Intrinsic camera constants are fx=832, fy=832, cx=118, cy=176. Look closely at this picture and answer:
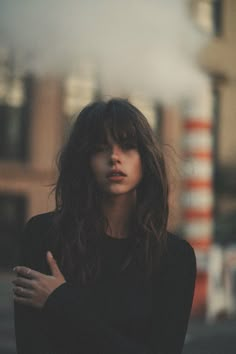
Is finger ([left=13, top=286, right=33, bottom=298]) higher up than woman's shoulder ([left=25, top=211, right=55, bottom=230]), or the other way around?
woman's shoulder ([left=25, top=211, right=55, bottom=230])

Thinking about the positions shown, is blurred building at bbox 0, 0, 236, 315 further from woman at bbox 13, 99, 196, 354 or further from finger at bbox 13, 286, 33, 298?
finger at bbox 13, 286, 33, 298

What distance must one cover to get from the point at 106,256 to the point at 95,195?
6.0 inches

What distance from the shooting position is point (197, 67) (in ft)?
40.2

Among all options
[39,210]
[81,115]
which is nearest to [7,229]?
[39,210]

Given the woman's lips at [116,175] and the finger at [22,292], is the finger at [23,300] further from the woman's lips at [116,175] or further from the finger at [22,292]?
the woman's lips at [116,175]

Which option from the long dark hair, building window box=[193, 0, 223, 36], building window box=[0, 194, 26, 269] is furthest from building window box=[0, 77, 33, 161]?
the long dark hair

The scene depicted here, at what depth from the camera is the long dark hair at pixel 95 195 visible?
6.36ft

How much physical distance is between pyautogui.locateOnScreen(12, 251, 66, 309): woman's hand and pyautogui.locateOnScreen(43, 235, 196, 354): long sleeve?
2cm

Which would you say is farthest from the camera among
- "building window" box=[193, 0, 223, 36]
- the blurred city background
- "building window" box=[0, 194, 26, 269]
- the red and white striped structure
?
"building window" box=[0, 194, 26, 269]

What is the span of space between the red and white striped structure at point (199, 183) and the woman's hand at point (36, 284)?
355 inches

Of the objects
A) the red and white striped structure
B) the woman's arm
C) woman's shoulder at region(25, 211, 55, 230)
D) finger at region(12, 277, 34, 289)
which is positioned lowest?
the red and white striped structure

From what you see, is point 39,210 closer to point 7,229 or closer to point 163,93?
point 7,229

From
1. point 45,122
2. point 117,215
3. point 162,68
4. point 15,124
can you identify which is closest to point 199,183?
point 162,68

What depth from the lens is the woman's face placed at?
77.7 inches
